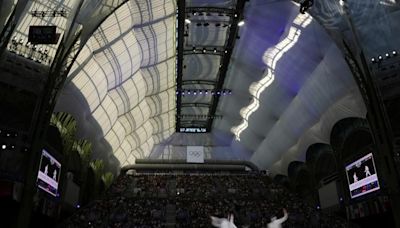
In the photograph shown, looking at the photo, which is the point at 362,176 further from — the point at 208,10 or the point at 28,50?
the point at 28,50

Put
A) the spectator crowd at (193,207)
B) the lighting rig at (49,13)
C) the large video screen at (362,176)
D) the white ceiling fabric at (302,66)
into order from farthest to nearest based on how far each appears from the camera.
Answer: the white ceiling fabric at (302,66) < the spectator crowd at (193,207) < the large video screen at (362,176) < the lighting rig at (49,13)

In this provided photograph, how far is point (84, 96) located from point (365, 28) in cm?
2693

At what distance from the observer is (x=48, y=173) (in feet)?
112

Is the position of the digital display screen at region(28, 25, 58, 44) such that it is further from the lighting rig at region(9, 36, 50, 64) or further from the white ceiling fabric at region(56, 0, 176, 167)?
the white ceiling fabric at region(56, 0, 176, 167)

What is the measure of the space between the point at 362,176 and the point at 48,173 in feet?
90.6

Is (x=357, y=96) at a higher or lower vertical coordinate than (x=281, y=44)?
lower

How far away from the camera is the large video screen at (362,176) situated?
34094 millimetres

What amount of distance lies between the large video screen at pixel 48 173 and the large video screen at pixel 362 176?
89.9ft

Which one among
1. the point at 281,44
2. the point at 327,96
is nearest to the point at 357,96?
the point at 327,96

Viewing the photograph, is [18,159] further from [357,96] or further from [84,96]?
[357,96]

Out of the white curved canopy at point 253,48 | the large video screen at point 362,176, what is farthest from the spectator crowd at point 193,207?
the white curved canopy at point 253,48

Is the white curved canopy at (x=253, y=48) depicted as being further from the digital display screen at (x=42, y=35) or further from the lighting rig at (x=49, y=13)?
the digital display screen at (x=42, y=35)

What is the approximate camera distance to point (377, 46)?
101 ft

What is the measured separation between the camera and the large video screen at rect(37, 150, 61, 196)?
32578 millimetres
